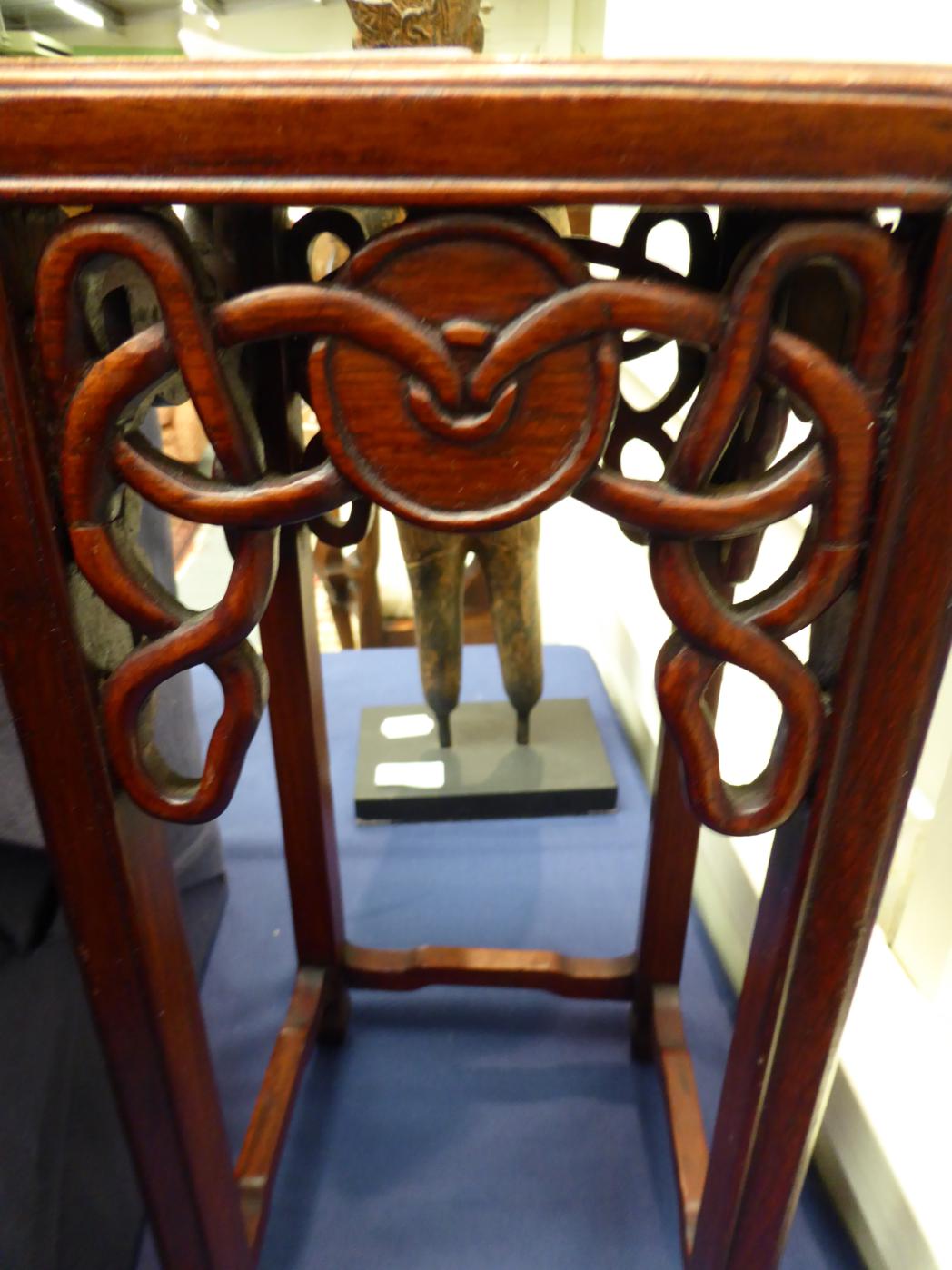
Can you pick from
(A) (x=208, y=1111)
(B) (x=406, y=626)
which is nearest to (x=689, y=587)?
(A) (x=208, y=1111)

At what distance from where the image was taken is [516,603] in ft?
2.93

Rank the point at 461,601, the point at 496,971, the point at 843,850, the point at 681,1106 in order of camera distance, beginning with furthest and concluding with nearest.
Result: the point at 461,601, the point at 496,971, the point at 681,1106, the point at 843,850

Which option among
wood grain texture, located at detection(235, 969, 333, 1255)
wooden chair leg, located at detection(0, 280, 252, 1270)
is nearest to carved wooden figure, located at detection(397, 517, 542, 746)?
wood grain texture, located at detection(235, 969, 333, 1255)

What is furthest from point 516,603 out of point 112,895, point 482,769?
point 112,895

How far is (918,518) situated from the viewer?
13.2 inches

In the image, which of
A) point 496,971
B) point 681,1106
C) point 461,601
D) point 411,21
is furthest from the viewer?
point 461,601

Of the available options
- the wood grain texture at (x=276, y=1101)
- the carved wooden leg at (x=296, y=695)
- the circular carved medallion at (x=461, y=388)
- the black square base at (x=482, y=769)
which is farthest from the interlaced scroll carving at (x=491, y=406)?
the black square base at (x=482, y=769)

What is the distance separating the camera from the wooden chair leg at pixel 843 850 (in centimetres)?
33

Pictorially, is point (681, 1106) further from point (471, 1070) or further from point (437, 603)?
point (437, 603)

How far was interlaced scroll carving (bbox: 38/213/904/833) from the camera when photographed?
0.31 metres

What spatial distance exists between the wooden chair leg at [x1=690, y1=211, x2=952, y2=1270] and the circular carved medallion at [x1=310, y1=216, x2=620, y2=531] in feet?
0.38

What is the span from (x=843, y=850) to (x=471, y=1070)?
52 centimetres

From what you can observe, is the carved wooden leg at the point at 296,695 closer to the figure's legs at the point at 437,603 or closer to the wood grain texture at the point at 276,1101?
the wood grain texture at the point at 276,1101

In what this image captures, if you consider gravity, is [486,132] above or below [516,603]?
above
